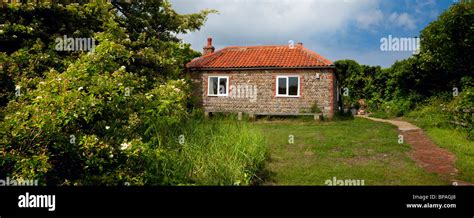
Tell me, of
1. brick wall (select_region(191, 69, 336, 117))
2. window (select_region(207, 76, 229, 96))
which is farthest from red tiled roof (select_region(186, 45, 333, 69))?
window (select_region(207, 76, 229, 96))

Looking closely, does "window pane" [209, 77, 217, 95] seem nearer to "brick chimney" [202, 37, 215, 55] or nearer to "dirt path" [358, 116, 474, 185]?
"brick chimney" [202, 37, 215, 55]

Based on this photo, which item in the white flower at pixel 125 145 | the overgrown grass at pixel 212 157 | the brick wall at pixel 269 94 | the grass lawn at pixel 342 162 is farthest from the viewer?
the brick wall at pixel 269 94

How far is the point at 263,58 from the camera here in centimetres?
1945

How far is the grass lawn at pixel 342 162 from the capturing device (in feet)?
19.1

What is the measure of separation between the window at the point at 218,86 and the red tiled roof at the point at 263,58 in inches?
28.6

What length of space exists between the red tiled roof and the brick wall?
0.39m

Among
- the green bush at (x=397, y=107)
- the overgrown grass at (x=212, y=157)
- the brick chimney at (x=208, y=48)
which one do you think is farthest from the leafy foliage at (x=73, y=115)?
the green bush at (x=397, y=107)

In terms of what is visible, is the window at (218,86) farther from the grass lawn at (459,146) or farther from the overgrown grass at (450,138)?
the grass lawn at (459,146)

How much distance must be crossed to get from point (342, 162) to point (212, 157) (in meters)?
3.15

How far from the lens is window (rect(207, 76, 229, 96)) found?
64.3 ft
